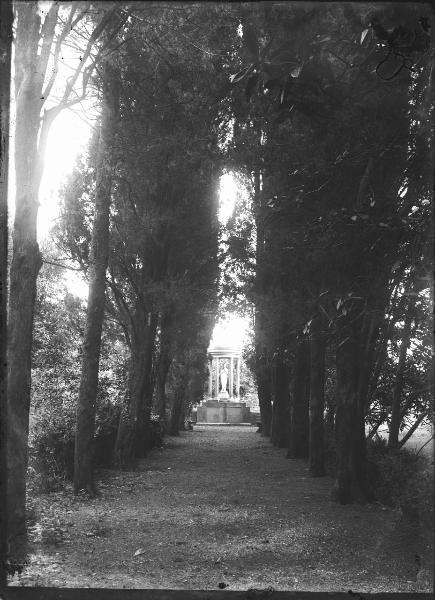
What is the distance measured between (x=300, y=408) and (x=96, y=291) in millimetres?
8192

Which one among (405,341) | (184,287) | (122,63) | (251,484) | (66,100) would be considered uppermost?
(122,63)

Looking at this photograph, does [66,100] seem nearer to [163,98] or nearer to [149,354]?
[163,98]

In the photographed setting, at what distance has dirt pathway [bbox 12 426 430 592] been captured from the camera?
5.80 m

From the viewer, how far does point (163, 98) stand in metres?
11.8

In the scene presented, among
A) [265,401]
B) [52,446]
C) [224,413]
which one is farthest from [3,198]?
[224,413]

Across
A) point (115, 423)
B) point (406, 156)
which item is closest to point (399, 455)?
point (406, 156)

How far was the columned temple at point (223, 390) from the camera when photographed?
136ft

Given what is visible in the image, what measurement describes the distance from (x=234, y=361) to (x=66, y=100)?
41074mm

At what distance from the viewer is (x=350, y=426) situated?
10.4 metres

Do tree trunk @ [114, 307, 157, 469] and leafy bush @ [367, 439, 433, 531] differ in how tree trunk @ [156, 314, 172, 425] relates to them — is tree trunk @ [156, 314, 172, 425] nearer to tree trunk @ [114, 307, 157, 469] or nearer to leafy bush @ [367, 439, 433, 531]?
tree trunk @ [114, 307, 157, 469]

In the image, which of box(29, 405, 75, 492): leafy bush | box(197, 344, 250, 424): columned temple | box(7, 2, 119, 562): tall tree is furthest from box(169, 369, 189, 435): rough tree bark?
box(7, 2, 119, 562): tall tree

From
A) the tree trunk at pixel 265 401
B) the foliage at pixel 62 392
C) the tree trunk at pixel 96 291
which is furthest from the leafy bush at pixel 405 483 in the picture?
the tree trunk at pixel 265 401

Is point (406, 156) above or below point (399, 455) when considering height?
above

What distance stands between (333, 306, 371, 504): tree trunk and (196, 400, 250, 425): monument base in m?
30.9
